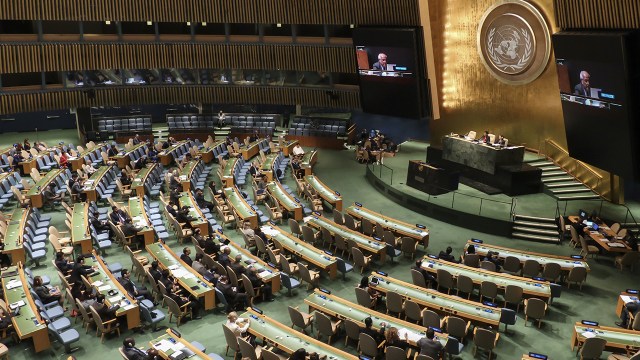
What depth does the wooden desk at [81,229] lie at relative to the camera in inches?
637

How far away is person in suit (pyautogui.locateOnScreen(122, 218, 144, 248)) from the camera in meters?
16.6

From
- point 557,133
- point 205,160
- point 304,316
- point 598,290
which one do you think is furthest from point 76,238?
point 557,133

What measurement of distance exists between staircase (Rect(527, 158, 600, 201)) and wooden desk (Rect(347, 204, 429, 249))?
18.2ft

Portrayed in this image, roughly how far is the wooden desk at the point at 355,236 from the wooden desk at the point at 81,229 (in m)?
6.38

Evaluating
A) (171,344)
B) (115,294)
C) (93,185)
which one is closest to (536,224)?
(171,344)

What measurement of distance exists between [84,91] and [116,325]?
19.0 m

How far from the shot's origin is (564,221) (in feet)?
57.4

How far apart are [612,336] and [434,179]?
9.46m

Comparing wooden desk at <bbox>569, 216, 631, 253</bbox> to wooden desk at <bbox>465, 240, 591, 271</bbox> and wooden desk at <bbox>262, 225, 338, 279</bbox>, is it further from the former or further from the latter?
wooden desk at <bbox>262, 225, 338, 279</bbox>

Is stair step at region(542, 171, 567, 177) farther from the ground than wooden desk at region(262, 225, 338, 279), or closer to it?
farther from the ground

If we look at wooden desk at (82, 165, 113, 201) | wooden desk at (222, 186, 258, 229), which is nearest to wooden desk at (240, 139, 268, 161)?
wooden desk at (222, 186, 258, 229)

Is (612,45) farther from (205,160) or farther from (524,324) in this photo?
(205,160)

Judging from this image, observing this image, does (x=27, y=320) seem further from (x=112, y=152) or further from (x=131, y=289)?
(x=112, y=152)

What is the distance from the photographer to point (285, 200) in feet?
65.0
